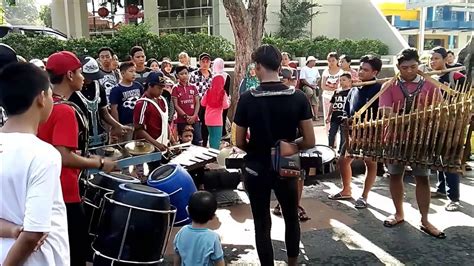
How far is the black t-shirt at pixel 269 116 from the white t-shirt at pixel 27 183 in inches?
65.2

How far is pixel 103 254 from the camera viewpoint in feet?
9.75

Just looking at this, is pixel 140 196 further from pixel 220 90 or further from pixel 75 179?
pixel 220 90

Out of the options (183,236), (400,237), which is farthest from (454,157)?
(183,236)

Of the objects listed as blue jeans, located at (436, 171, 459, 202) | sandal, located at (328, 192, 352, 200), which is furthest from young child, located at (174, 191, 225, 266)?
blue jeans, located at (436, 171, 459, 202)

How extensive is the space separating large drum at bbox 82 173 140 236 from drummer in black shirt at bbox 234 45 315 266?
34.6 inches

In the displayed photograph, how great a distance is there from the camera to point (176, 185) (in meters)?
3.55

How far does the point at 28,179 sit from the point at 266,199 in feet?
6.49

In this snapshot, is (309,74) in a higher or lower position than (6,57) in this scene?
lower

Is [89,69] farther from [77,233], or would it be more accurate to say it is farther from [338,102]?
[338,102]

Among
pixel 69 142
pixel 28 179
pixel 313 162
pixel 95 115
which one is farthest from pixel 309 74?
pixel 28 179

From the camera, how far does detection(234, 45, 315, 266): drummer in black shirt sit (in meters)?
3.24

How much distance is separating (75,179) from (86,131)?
340mm

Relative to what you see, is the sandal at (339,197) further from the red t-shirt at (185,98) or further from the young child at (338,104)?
the red t-shirt at (185,98)

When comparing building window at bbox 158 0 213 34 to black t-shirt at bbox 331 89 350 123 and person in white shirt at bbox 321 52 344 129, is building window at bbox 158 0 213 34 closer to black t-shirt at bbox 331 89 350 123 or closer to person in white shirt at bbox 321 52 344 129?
person in white shirt at bbox 321 52 344 129
